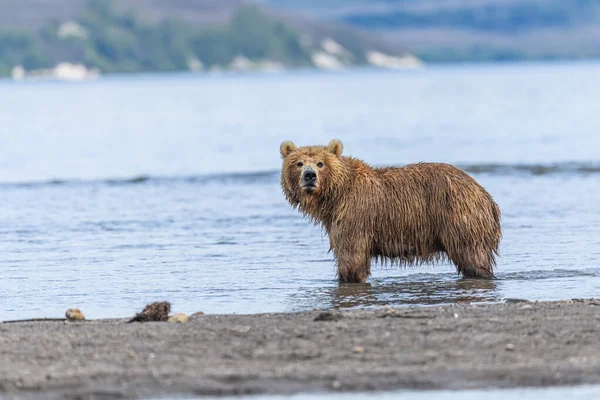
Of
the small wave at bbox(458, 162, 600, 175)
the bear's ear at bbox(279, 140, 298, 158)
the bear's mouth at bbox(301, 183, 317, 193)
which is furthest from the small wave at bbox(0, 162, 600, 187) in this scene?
the bear's mouth at bbox(301, 183, 317, 193)

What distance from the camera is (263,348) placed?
29.0 ft

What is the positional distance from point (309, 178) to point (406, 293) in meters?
1.51

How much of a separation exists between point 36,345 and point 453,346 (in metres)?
3.04

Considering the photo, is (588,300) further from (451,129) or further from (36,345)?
(451,129)

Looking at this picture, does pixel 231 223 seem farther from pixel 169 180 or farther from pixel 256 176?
pixel 256 176

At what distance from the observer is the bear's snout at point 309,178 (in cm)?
1201

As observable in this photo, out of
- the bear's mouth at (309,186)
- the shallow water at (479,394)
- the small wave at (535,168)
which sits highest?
the bear's mouth at (309,186)

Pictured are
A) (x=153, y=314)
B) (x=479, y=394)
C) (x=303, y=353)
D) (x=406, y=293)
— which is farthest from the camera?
(x=406, y=293)

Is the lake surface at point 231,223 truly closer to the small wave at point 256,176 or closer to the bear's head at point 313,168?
the small wave at point 256,176

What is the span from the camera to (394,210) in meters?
12.4

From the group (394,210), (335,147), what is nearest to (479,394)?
(394,210)

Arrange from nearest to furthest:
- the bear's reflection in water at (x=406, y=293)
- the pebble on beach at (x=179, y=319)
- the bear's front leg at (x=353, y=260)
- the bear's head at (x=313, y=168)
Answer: the pebble on beach at (x=179, y=319), the bear's reflection in water at (x=406, y=293), the bear's head at (x=313, y=168), the bear's front leg at (x=353, y=260)

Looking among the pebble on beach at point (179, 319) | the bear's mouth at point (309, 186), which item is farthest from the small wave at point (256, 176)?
the pebble on beach at point (179, 319)

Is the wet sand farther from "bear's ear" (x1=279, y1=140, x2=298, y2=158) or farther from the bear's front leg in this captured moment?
"bear's ear" (x1=279, y1=140, x2=298, y2=158)
